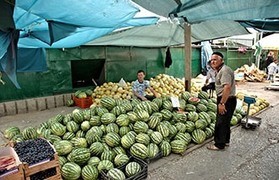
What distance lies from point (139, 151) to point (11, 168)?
1.83 metres

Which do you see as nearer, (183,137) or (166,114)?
(183,137)

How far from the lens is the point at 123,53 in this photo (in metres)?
9.26

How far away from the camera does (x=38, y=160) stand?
2660mm

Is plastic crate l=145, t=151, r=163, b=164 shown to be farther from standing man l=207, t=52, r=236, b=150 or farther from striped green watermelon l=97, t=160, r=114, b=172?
standing man l=207, t=52, r=236, b=150

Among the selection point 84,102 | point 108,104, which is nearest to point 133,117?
point 108,104

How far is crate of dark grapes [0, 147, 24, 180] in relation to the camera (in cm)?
239

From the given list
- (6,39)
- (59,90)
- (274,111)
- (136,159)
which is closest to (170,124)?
(136,159)

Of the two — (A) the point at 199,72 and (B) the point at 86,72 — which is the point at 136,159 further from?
(A) the point at 199,72

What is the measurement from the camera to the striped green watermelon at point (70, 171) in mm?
3250

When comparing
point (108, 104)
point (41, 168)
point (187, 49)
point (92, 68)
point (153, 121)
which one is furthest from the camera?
point (92, 68)

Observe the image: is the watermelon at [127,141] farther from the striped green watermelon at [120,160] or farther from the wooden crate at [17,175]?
the wooden crate at [17,175]

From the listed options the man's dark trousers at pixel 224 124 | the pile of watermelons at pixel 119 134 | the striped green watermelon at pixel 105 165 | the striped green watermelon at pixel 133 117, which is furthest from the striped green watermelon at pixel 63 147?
the man's dark trousers at pixel 224 124

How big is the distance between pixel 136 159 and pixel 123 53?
6243 millimetres

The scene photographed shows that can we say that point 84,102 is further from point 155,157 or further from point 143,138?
point 155,157
